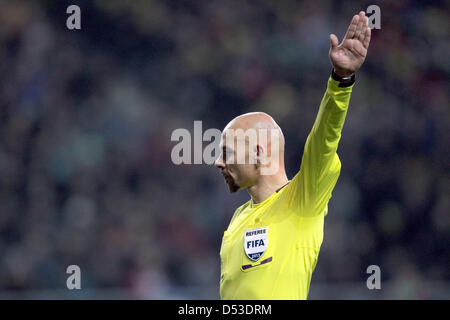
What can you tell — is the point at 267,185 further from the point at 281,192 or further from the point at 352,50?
the point at 352,50

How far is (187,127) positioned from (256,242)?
524 centimetres

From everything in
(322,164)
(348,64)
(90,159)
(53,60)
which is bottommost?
(322,164)

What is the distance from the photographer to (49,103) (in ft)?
29.1

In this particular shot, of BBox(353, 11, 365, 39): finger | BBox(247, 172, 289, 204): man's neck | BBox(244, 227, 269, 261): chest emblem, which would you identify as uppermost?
BBox(353, 11, 365, 39): finger

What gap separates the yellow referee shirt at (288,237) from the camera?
335 centimetres

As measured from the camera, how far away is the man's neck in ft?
12.6

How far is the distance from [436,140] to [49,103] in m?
4.96

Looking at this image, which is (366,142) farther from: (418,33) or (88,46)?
(88,46)

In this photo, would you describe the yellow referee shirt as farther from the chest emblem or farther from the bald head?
the bald head

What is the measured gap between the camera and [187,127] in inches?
344

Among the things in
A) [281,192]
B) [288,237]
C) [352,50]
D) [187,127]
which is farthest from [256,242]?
[187,127]

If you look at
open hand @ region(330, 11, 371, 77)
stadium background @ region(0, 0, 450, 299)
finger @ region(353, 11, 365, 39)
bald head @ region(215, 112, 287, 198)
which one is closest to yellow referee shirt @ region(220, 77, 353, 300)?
bald head @ region(215, 112, 287, 198)

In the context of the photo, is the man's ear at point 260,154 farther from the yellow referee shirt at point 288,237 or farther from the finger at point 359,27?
the finger at point 359,27

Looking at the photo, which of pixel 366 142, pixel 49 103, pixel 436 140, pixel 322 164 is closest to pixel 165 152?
pixel 49 103
